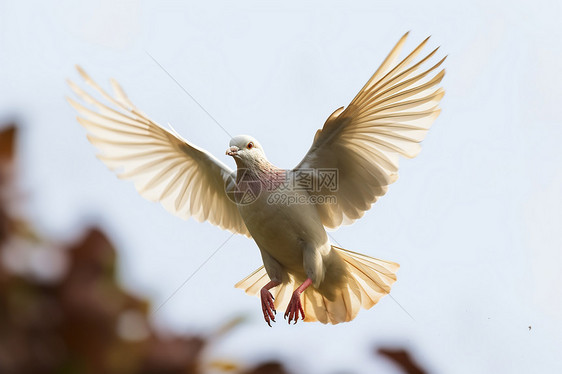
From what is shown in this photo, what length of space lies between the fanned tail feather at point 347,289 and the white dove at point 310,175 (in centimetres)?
1

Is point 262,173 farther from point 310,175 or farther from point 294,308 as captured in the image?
point 294,308

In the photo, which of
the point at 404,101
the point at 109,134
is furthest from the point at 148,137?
the point at 404,101

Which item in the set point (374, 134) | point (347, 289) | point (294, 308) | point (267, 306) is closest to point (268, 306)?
point (267, 306)

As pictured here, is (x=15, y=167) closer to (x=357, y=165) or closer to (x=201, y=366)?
(x=201, y=366)

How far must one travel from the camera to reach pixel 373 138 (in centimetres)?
592

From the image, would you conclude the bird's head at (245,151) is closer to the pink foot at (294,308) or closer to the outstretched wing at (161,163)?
the outstretched wing at (161,163)

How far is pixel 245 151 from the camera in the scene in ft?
19.8

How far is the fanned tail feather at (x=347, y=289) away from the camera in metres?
6.55

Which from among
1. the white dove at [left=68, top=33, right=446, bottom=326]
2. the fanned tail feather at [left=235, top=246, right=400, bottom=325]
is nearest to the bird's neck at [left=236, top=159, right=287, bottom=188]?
the white dove at [left=68, top=33, right=446, bottom=326]

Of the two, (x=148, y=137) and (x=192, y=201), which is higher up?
(x=148, y=137)

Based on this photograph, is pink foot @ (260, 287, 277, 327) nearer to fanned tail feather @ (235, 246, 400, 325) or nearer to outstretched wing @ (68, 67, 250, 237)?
fanned tail feather @ (235, 246, 400, 325)

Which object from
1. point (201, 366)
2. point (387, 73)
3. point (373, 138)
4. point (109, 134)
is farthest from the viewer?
point (109, 134)

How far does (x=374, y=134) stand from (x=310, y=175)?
66 centimetres

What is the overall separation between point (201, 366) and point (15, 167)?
1.67 ft
